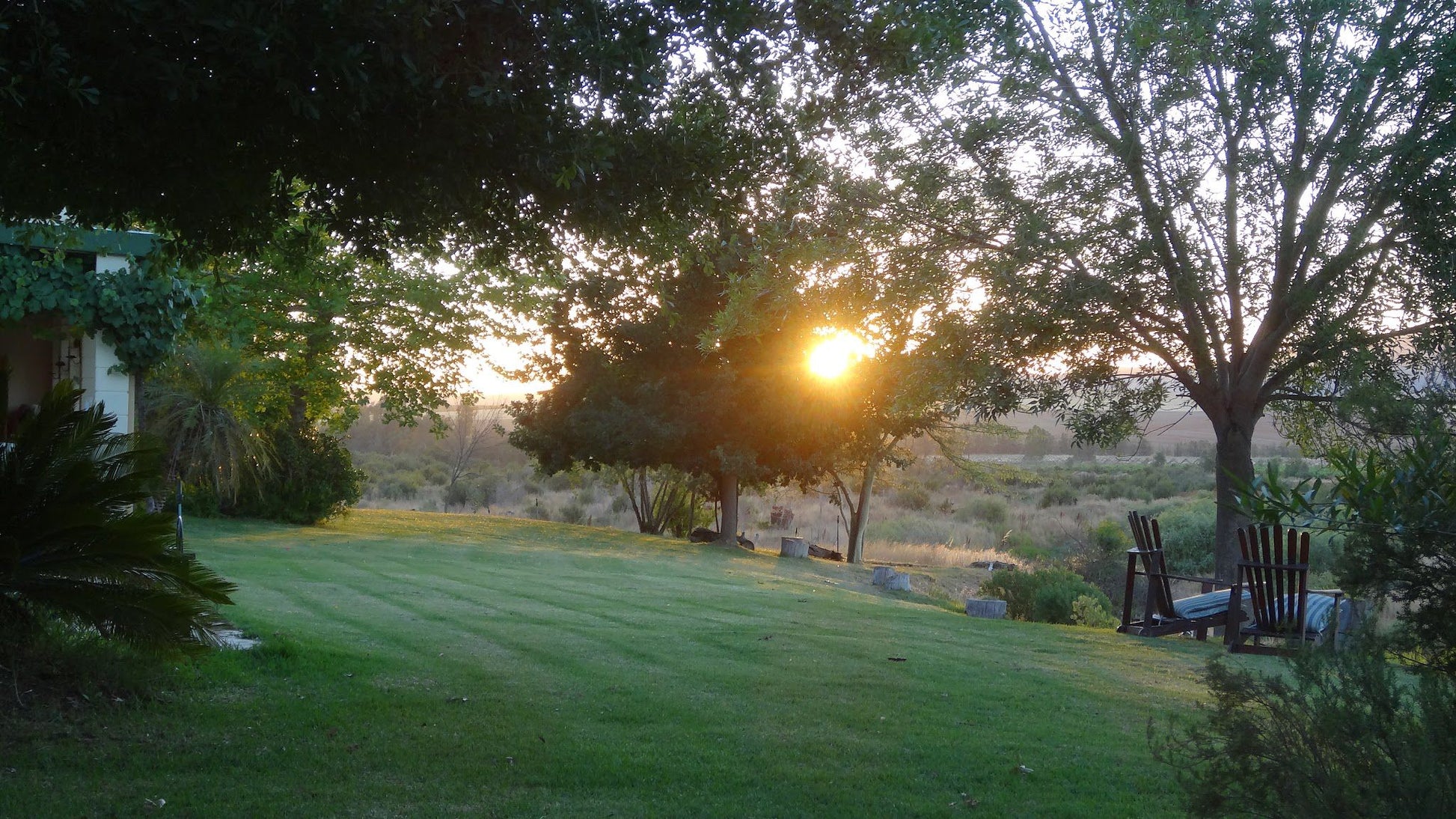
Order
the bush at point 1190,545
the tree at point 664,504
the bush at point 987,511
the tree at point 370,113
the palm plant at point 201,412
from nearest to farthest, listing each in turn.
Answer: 1. the tree at point 370,113
2. the palm plant at point 201,412
3. the bush at point 1190,545
4. the tree at point 664,504
5. the bush at point 987,511

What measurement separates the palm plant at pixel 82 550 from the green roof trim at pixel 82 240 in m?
2.04

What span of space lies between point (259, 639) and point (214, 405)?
516 inches

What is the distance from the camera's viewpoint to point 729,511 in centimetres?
3089

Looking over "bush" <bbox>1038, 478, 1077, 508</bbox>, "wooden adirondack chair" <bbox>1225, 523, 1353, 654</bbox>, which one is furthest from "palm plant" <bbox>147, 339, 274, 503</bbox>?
"bush" <bbox>1038, 478, 1077, 508</bbox>

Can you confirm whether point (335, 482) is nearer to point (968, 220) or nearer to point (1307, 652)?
point (968, 220)

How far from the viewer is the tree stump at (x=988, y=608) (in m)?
14.4

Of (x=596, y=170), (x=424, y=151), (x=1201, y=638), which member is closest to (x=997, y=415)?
(x=1201, y=638)

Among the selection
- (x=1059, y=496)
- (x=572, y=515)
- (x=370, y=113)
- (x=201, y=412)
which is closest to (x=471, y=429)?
(x=572, y=515)

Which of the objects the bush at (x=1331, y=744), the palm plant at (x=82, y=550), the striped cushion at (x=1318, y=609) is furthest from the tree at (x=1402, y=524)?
the striped cushion at (x=1318, y=609)

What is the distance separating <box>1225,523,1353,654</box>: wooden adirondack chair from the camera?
10125 millimetres

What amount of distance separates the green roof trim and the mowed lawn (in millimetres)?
3238

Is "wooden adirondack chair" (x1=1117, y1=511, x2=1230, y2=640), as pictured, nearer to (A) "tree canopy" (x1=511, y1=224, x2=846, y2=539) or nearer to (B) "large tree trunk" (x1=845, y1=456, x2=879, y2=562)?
(A) "tree canopy" (x1=511, y1=224, x2=846, y2=539)

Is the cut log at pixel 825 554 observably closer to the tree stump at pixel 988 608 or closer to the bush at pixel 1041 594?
the bush at pixel 1041 594

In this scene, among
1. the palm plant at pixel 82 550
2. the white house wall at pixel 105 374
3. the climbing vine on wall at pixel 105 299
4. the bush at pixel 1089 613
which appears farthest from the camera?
the bush at pixel 1089 613
